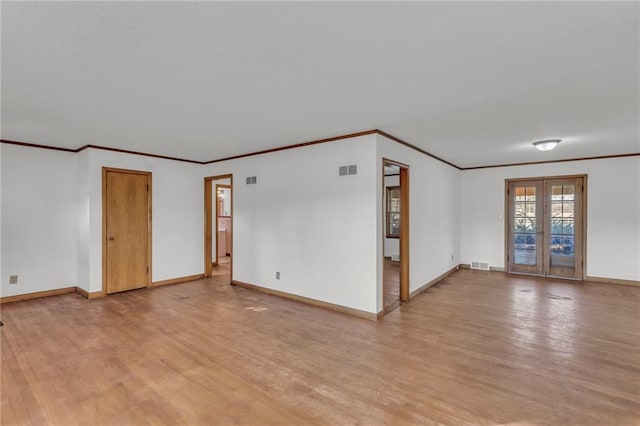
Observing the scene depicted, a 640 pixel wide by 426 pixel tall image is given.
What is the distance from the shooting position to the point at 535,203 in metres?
6.87

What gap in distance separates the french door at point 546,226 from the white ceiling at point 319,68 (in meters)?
2.59

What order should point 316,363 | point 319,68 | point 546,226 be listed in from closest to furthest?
point 319,68, point 316,363, point 546,226

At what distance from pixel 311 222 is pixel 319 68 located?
2.70 metres

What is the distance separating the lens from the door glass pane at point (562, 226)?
6508mm

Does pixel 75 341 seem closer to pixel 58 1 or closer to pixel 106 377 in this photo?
pixel 106 377

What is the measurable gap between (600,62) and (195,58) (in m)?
2.82

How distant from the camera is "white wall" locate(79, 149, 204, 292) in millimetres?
5047

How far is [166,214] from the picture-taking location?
19.8ft

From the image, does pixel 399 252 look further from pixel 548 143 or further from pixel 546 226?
pixel 546 226

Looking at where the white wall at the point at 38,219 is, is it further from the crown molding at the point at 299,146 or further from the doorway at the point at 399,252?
the doorway at the point at 399,252

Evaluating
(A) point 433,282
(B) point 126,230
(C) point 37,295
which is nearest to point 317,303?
(A) point 433,282

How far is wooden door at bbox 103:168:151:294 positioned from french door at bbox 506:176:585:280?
739cm

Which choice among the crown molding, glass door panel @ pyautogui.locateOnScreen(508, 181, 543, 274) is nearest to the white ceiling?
the crown molding

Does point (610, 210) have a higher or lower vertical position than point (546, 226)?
higher
